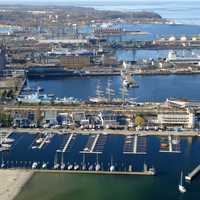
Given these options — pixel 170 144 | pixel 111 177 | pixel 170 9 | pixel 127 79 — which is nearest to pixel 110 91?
pixel 127 79

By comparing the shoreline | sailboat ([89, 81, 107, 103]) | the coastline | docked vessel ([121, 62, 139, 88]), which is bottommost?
the coastline

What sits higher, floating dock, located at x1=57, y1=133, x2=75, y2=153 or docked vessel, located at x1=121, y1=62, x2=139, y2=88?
docked vessel, located at x1=121, y1=62, x2=139, y2=88

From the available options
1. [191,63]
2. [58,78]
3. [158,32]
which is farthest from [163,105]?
[158,32]

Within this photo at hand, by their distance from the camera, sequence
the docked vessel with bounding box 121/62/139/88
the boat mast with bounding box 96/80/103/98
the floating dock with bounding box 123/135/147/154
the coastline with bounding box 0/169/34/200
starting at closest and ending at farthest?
the coastline with bounding box 0/169/34/200, the floating dock with bounding box 123/135/147/154, the boat mast with bounding box 96/80/103/98, the docked vessel with bounding box 121/62/139/88

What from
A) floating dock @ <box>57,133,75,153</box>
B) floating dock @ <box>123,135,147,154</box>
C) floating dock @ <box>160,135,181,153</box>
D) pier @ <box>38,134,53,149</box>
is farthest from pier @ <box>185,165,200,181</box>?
pier @ <box>38,134,53,149</box>

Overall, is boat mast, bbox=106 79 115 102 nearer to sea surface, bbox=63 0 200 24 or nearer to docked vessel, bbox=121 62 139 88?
docked vessel, bbox=121 62 139 88

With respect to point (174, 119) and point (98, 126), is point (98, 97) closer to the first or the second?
point (98, 126)

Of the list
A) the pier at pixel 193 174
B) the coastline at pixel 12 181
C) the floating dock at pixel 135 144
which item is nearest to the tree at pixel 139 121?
the floating dock at pixel 135 144
